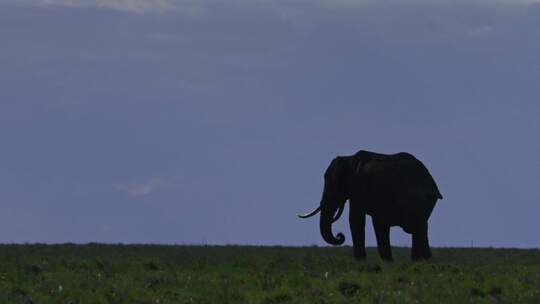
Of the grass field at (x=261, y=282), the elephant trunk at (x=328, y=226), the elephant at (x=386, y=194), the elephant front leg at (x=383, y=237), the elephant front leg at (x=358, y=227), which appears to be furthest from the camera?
the elephant trunk at (x=328, y=226)

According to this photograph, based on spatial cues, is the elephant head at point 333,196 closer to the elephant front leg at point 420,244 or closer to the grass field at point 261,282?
the elephant front leg at point 420,244

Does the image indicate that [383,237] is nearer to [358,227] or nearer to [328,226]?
[358,227]

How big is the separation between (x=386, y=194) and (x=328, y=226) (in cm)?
358

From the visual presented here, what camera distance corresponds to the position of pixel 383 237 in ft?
114

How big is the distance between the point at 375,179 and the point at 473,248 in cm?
1439

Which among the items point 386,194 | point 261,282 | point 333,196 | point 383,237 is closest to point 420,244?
point 383,237

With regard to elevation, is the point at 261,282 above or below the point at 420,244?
below

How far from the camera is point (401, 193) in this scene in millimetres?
33594

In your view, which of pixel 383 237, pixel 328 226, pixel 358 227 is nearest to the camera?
pixel 383 237

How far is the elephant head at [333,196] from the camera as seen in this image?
35656 millimetres

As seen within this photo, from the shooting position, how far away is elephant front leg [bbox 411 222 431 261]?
33.9 meters

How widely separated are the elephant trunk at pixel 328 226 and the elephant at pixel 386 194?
951 millimetres

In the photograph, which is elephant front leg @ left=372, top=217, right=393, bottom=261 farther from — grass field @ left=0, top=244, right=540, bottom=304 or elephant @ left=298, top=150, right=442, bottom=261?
grass field @ left=0, top=244, right=540, bottom=304

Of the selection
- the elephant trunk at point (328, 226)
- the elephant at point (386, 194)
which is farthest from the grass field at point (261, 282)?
the elephant trunk at point (328, 226)
